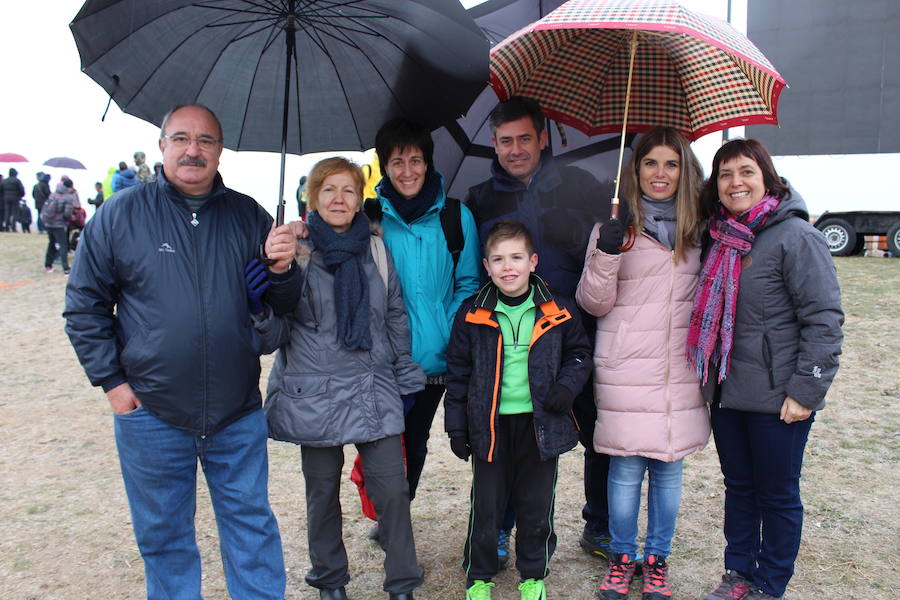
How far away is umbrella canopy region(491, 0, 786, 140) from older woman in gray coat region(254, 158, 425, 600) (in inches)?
39.3

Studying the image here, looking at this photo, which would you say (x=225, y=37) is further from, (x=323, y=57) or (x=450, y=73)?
(x=450, y=73)

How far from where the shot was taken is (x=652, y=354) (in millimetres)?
2945

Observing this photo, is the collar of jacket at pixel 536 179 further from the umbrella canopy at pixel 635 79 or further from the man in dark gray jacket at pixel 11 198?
the man in dark gray jacket at pixel 11 198

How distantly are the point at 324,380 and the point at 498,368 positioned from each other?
70 cm

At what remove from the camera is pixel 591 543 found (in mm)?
3463

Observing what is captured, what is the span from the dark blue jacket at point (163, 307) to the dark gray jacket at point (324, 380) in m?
0.28

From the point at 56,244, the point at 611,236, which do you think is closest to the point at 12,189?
the point at 56,244

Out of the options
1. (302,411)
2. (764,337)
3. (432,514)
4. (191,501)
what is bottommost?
(432,514)

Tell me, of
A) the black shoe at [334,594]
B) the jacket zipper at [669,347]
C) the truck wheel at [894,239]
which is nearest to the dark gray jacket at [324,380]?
the black shoe at [334,594]

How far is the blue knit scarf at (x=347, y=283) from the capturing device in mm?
2803

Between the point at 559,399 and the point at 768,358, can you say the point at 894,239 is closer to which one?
the point at 768,358

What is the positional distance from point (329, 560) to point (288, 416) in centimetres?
65

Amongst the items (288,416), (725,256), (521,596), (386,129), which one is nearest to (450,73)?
(386,129)

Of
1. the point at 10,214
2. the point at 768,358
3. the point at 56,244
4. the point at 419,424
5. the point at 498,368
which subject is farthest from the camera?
the point at 10,214
